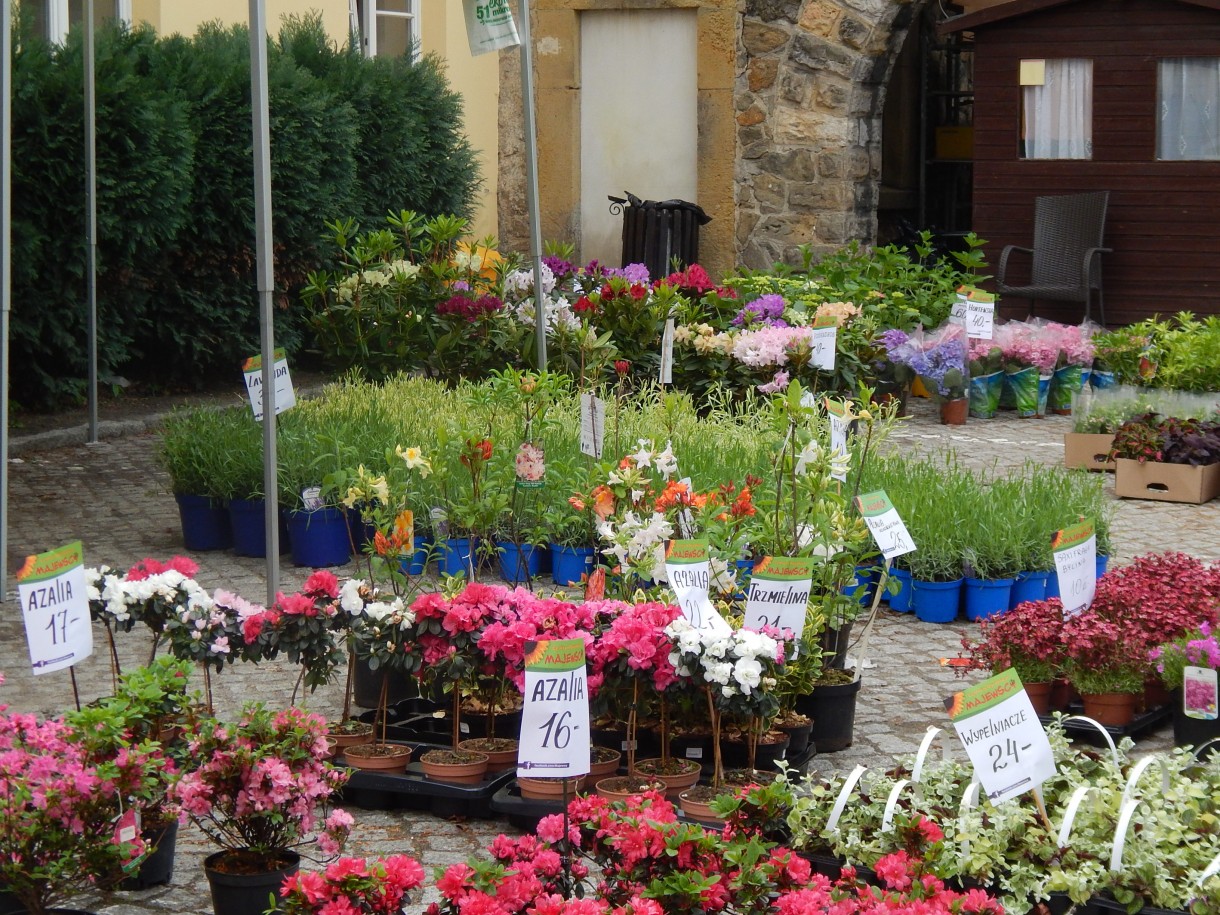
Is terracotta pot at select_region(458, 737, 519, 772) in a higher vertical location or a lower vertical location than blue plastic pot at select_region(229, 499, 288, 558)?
lower

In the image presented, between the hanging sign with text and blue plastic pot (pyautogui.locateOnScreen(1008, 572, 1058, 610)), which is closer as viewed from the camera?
blue plastic pot (pyautogui.locateOnScreen(1008, 572, 1058, 610))

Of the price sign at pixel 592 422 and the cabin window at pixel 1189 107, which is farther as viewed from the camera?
the cabin window at pixel 1189 107

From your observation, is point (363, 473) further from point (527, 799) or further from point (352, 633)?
point (527, 799)

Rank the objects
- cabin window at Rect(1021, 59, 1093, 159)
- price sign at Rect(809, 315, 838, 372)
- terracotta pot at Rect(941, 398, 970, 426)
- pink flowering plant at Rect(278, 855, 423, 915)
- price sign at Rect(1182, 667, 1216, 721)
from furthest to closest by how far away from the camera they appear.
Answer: cabin window at Rect(1021, 59, 1093, 159)
terracotta pot at Rect(941, 398, 970, 426)
price sign at Rect(809, 315, 838, 372)
price sign at Rect(1182, 667, 1216, 721)
pink flowering plant at Rect(278, 855, 423, 915)

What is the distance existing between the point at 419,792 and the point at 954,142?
44.0ft

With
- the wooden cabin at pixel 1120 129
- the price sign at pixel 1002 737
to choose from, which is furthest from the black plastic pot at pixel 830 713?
the wooden cabin at pixel 1120 129

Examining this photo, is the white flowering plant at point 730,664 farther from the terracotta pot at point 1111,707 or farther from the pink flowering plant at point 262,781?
the terracotta pot at point 1111,707

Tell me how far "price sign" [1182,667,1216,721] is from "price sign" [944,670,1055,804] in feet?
4.39

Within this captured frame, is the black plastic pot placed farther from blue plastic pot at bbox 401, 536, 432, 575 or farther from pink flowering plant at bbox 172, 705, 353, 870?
blue plastic pot at bbox 401, 536, 432, 575

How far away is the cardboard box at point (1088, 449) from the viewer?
8.29m

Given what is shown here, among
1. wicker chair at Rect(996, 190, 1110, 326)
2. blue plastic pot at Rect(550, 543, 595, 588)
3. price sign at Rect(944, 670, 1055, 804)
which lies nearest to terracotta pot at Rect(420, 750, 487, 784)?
price sign at Rect(944, 670, 1055, 804)

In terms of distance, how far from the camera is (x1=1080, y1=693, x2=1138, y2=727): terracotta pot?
4.55 meters

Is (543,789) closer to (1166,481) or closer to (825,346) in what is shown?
(825,346)

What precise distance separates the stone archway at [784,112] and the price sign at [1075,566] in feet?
29.7
